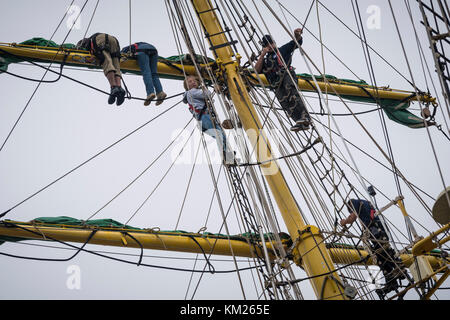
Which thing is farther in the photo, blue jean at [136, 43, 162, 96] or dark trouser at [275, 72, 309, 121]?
blue jean at [136, 43, 162, 96]

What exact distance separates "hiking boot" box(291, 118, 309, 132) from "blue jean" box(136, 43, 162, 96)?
1935mm

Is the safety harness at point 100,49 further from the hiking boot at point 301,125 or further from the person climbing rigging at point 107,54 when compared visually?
the hiking boot at point 301,125

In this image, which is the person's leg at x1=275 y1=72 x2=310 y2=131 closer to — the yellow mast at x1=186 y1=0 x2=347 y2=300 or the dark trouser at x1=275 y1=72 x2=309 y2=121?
the dark trouser at x1=275 y1=72 x2=309 y2=121

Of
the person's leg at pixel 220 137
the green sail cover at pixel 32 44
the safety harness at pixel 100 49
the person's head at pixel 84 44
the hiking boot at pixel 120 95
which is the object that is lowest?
the person's leg at pixel 220 137

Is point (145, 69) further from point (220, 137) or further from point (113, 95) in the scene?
point (220, 137)

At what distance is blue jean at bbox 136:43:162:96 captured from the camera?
23.1 feet

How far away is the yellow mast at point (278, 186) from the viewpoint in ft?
18.7

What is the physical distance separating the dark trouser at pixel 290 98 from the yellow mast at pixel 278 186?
16.8 inches

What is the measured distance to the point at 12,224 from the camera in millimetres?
6500

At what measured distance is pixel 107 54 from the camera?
670 centimetres

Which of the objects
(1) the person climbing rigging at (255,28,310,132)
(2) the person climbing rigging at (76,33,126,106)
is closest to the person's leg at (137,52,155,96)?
(2) the person climbing rigging at (76,33,126,106)

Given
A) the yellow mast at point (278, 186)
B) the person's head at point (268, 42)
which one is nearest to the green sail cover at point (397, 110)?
the yellow mast at point (278, 186)
